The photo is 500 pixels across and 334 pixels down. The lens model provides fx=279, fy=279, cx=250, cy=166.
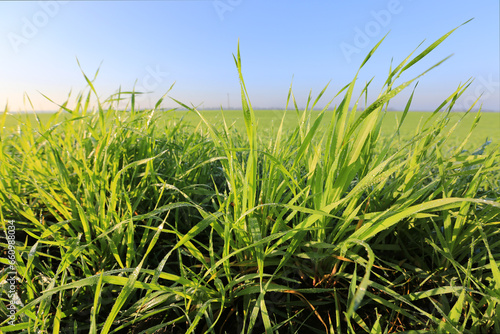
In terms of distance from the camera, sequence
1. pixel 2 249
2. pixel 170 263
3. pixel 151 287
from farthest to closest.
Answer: pixel 2 249
pixel 170 263
pixel 151 287

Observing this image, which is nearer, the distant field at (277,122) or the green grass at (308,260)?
the green grass at (308,260)

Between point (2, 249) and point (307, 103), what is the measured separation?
1.03 metres

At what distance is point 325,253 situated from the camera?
0.60 meters

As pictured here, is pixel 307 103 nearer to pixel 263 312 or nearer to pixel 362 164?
pixel 362 164

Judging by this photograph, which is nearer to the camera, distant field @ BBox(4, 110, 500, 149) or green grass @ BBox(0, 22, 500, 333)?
green grass @ BBox(0, 22, 500, 333)

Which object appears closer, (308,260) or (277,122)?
(308,260)

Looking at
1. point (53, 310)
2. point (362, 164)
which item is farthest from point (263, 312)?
point (53, 310)

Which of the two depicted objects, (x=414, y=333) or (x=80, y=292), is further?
(x=80, y=292)

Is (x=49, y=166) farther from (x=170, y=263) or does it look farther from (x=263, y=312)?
(x=263, y=312)

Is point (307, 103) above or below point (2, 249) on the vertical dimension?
above

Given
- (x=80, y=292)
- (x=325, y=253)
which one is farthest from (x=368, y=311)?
(x=80, y=292)

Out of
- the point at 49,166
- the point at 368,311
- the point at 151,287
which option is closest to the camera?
the point at 151,287

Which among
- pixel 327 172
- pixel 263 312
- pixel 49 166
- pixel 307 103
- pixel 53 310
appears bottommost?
pixel 53 310

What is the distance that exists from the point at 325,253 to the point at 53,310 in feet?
2.16
